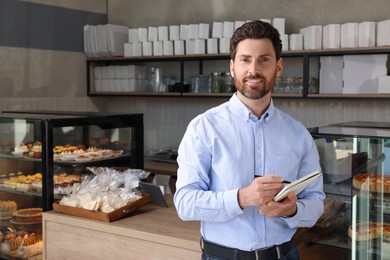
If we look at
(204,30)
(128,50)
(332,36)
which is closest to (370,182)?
(332,36)

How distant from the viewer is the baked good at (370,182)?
81.2 inches

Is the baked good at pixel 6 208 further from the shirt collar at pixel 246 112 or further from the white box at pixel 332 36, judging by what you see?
the white box at pixel 332 36

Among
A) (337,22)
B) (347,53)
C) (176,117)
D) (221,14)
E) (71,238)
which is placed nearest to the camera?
(71,238)

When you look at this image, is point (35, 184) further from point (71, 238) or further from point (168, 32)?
point (168, 32)

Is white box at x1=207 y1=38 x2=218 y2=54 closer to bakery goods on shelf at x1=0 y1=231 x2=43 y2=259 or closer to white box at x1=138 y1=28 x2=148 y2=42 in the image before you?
white box at x1=138 y1=28 x2=148 y2=42

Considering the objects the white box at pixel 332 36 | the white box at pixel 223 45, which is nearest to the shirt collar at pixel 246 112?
the white box at pixel 332 36

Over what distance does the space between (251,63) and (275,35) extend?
129 mm

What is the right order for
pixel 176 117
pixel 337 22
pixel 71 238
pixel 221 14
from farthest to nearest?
pixel 176 117
pixel 221 14
pixel 337 22
pixel 71 238

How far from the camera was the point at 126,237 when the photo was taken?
251 cm

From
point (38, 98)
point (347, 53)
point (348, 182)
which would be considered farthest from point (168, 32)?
point (348, 182)

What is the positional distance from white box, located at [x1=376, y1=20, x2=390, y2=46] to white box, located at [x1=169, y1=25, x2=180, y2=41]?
6.66 feet

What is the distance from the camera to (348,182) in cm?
209

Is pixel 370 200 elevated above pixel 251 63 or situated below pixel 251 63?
below

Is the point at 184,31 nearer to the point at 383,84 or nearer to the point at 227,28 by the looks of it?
the point at 227,28
